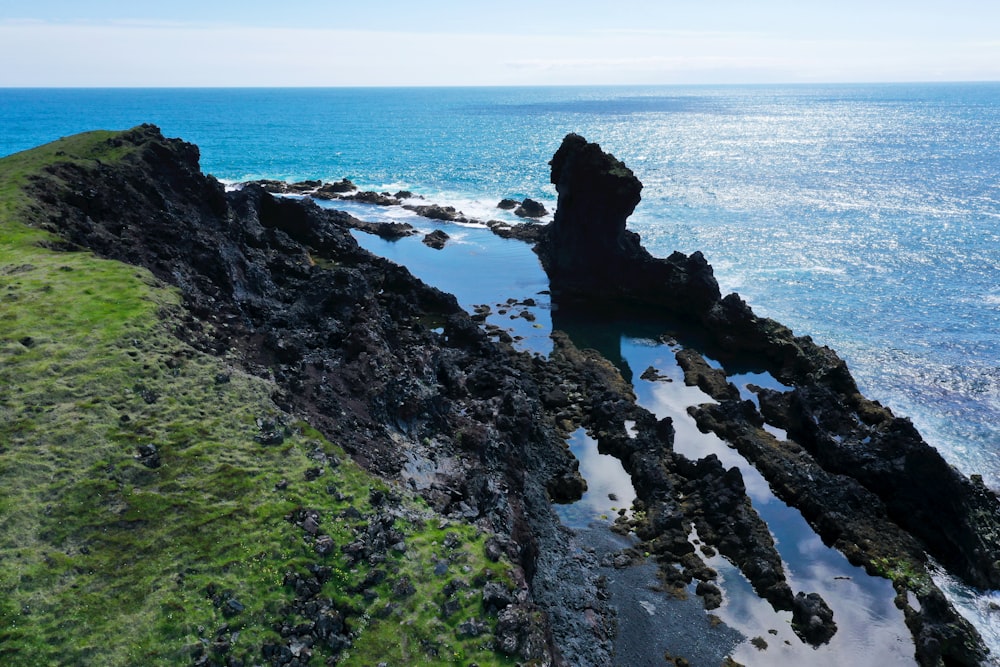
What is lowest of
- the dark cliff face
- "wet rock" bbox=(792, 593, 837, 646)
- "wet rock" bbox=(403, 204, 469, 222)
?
"wet rock" bbox=(792, 593, 837, 646)

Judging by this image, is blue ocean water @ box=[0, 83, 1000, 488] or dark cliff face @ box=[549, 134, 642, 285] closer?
blue ocean water @ box=[0, 83, 1000, 488]

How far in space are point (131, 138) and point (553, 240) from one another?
4574cm

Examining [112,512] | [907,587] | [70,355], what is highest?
[70,355]

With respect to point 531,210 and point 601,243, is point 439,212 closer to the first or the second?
point 531,210

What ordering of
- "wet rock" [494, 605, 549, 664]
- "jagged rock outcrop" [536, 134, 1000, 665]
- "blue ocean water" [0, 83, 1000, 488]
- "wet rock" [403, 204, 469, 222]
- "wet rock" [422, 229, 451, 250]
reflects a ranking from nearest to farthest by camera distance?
"wet rock" [494, 605, 549, 664]
"jagged rock outcrop" [536, 134, 1000, 665]
"blue ocean water" [0, 83, 1000, 488]
"wet rock" [422, 229, 451, 250]
"wet rock" [403, 204, 469, 222]

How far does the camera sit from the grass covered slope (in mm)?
21344

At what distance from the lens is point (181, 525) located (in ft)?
79.7

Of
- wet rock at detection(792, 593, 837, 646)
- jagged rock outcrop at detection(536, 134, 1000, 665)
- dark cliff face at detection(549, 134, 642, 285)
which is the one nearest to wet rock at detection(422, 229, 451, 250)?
jagged rock outcrop at detection(536, 134, 1000, 665)

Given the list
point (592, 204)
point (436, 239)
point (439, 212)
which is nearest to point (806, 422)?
point (592, 204)

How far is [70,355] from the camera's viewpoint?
98.4 feet

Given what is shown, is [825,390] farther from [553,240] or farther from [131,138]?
[131,138]

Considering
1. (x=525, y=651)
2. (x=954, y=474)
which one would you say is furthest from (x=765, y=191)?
(x=525, y=651)

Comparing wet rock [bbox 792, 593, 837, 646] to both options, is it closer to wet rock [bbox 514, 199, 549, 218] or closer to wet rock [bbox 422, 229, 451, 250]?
wet rock [bbox 422, 229, 451, 250]

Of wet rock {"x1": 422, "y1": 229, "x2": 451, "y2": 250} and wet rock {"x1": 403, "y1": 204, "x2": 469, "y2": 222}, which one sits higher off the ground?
wet rock {"x1": 403, "y1": 204, "x2": 469, "y2": 222}
